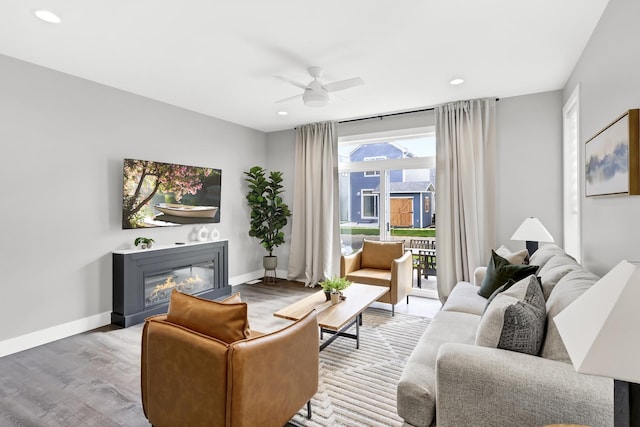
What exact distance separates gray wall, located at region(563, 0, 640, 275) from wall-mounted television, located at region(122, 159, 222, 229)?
4.36 meters

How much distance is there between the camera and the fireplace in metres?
3.59

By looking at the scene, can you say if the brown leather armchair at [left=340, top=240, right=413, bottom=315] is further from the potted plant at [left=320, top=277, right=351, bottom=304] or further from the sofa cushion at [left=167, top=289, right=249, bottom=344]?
the sofa cushion at [left=167, top=289, right=249, bottom=344]

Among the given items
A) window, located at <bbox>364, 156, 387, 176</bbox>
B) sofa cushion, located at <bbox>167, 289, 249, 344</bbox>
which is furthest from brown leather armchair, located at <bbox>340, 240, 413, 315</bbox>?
sofa cushion, located at <bbox>167, 289, 249, 344</bbox>

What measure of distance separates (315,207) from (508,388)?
426 centimetres

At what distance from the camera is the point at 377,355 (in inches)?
112

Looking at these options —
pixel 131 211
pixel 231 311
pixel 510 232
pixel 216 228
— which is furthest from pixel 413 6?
pixel 216 228

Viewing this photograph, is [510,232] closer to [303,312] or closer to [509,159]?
[509,159]

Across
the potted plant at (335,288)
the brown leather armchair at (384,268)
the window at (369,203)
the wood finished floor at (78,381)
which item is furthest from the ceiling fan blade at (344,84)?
the wood finished floor at (78,381)

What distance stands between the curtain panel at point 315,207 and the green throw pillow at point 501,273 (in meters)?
2.69

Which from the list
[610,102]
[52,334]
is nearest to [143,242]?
[52,334]

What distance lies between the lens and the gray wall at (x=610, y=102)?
179cm

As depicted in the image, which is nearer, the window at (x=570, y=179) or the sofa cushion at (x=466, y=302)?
the sofa cushion at (x=466, y=302)

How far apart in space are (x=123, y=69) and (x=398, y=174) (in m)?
3.71

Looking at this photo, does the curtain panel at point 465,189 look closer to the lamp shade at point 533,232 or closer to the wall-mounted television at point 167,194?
the lamp shade at point 533,232
